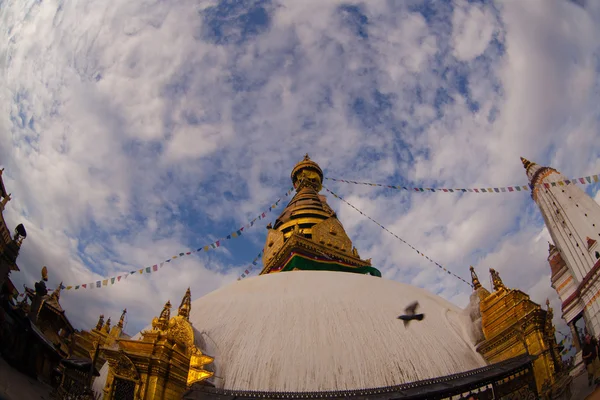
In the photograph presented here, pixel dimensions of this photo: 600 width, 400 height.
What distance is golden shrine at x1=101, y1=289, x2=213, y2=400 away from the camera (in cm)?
507

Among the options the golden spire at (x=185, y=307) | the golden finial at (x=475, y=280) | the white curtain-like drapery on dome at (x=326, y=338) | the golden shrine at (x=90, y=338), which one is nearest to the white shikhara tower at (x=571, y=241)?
the golden finial at (x=475, y=280)

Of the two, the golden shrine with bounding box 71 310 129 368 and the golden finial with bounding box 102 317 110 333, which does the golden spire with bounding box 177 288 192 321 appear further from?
the golden finial with bounding box 102 317 110 333

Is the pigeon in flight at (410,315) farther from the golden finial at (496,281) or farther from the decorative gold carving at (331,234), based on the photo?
the decorative gold carving at (331,234)

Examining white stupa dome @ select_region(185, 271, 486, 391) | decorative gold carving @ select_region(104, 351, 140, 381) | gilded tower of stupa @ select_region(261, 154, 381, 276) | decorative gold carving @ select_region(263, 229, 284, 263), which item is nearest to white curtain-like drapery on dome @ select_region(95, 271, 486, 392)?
white stupa dome @ select_region(185, 271, 486, 391)

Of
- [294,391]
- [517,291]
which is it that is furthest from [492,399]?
[294,391]

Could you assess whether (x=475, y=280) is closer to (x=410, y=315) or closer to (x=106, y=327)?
(x=410, y=315)

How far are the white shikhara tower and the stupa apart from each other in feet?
46.7

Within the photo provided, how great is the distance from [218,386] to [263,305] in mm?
1780

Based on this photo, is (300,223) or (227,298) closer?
(227,298)

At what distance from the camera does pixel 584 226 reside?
21422 millimetres

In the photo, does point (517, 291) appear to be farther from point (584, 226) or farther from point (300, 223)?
point (584, 226)

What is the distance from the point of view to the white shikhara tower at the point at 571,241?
58.3ft

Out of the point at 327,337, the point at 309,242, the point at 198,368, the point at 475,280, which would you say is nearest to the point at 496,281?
the point at 475,280

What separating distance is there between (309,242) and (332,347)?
11.1 m
